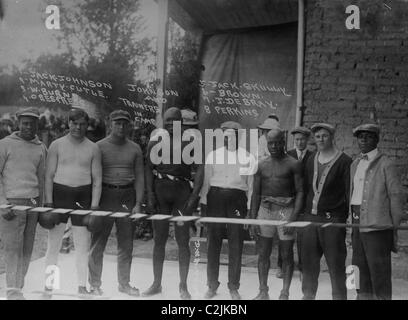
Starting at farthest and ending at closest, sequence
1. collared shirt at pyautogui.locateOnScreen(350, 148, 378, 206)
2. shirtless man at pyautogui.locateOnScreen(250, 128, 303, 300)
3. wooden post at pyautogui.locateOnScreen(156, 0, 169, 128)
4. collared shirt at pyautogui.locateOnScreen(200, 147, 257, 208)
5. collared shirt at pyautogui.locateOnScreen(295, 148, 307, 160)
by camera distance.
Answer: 1. wooden post at pyautogui.locateOnScreen(156, 0, 169, 128)
2. collared shirt at pyautogui.locateOnScreen(295, 148, 307, 160)
3. collared shirt at pyautogui.locateOnScreen(200, 147, 257, 208)
4. shirtless man at pyautogui.locateOnScreen(250, 128, 303, 300)
5. collared shirt at pyautogui.locateOnScreen(350, 148, 378, 206)

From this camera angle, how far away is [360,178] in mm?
4840

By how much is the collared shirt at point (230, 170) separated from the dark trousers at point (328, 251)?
705 millimetres

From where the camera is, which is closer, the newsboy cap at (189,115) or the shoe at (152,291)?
Result: the shoe at (152,291)

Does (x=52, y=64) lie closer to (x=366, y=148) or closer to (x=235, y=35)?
(x=235, y=35)

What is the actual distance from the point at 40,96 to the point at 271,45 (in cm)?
291

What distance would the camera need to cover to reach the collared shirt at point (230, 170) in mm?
5340

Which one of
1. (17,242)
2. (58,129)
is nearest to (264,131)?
(58,129)

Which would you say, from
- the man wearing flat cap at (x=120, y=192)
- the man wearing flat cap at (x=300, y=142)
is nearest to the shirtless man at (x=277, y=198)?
the man wearing flat cap at (x=300, y=142)

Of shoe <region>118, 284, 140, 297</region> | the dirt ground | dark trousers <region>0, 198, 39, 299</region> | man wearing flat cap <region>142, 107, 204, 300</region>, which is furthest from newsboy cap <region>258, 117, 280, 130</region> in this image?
dark trousers <region>0, 198, 39, 299</region>

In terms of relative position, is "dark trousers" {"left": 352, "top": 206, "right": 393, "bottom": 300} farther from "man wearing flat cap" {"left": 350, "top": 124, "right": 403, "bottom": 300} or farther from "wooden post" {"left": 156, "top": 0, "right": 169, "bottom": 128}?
"wooden post" {"left": 156, "top": 0, "right": 169, "bottom": 128}

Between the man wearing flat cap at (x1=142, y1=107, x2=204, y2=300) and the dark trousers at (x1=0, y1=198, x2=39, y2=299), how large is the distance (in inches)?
45.6

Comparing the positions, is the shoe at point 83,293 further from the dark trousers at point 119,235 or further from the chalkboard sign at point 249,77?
the chalkboard sign at point 249,77

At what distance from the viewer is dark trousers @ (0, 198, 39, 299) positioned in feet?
16.8

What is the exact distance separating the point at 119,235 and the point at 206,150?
1.29 metres
